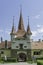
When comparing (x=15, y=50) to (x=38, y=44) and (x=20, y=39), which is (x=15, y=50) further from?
(x=38, y=44)

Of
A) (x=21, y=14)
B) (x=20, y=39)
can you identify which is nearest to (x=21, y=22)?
(x=21, y=14)

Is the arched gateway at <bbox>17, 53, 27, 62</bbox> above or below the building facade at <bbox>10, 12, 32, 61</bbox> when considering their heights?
below

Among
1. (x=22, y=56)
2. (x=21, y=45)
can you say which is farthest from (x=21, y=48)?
(x=22, y=56)

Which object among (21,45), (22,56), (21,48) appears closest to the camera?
(22,56)

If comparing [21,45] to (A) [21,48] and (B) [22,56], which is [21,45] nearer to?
(A) [21,48]

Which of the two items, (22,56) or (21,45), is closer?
(22,56)

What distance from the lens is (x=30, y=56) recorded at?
215ft

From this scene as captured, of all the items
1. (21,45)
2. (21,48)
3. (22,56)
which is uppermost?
(21,45)

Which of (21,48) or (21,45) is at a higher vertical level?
(21,45)

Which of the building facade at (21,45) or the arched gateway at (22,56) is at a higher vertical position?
the building facade at (21,45)

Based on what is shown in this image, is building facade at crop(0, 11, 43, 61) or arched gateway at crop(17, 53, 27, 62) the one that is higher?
building facade at crop(0, 11, 43, 61)

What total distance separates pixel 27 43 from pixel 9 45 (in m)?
5.96

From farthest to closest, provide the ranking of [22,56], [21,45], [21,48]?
[21,45] → [21,48] → [22,56]

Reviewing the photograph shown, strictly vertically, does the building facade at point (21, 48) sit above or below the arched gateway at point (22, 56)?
above
